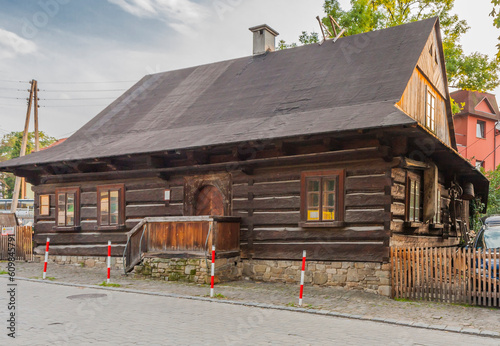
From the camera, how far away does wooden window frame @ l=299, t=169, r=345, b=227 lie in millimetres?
11805

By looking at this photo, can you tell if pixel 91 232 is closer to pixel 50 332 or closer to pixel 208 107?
pixel 208 107

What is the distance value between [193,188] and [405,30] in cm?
794

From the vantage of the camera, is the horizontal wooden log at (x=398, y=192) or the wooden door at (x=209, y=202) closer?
the horizontal wooden log at (x=398, y=192)

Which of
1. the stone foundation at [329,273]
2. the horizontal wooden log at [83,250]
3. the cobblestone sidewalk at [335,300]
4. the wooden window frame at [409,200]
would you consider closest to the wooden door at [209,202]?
the stone foundation at [329,273]

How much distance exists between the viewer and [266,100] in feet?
48.4

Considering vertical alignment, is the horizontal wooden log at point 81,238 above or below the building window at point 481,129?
below

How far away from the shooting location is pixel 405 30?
15.2 metres

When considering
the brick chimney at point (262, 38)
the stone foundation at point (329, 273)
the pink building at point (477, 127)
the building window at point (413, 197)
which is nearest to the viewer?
the stone foundation at point (329, 273)

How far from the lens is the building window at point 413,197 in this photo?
1238 centimetres

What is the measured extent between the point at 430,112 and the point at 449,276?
7.56 m

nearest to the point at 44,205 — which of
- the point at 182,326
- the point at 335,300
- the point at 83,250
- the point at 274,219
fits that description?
the point at 83,250

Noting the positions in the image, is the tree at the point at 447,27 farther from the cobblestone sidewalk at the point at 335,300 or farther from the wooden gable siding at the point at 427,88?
the cobblestone sidewalk at the point at 335,300

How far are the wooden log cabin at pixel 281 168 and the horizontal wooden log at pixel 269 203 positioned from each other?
0.03 m

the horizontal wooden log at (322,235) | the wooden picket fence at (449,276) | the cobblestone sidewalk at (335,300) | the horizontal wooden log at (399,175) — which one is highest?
the horizontal wooden log at (399,175)
